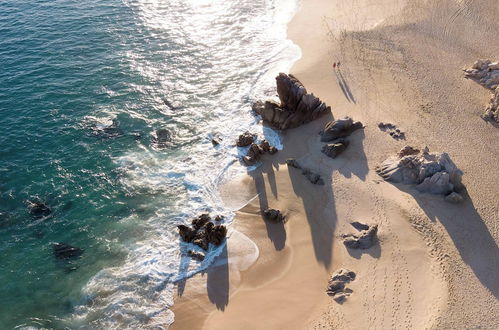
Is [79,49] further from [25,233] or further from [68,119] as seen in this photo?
[25,233]

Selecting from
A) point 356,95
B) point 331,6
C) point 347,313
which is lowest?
point 347,313

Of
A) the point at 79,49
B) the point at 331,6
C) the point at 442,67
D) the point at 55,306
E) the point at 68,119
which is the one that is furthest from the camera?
the point at 331,6

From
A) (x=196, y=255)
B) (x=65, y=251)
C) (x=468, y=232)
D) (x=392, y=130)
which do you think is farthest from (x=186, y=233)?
(x=392, y=130)

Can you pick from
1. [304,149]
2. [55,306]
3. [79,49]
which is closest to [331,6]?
[304,149]

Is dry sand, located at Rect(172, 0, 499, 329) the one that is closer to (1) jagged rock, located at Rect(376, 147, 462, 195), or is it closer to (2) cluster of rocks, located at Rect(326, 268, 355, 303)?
(2) cluster of rocks, located at Rect(326, 268, 355, 303)

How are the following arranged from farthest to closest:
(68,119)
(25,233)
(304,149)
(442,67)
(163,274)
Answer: (442,67) < (68,119) < (304,149) < (25,233) < (163,274)

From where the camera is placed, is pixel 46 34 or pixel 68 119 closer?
pixel 68 119

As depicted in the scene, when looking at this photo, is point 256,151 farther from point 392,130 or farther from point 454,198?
point 454,198

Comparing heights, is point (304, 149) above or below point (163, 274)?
above

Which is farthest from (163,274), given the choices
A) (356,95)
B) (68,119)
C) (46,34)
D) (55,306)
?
(46,34)
